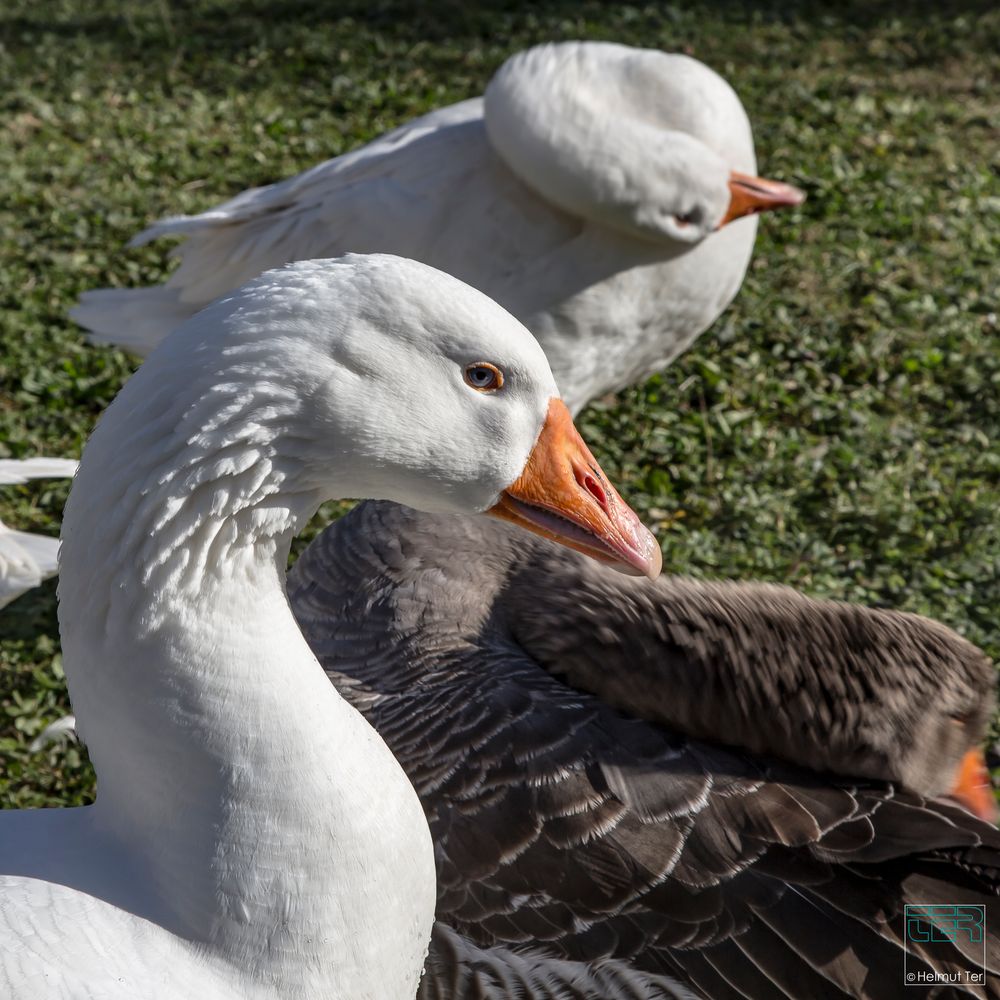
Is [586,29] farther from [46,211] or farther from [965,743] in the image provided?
[965,743]

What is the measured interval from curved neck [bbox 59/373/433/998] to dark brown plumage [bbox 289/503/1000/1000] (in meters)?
0.72

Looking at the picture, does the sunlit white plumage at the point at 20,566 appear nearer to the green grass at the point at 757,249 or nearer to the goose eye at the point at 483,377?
the green grass at the point at 757,249

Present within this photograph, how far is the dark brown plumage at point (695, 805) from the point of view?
262 cm

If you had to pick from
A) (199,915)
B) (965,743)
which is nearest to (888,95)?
(965,743)

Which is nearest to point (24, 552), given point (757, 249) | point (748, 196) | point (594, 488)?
point (594, 488)

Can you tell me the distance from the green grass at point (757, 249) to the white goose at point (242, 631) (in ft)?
6.40

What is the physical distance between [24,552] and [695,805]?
90.9 inches

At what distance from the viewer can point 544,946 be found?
264cm

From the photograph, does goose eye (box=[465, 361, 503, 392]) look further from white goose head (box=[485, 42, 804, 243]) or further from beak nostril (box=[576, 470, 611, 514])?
white goose head (box=[485, 42, 804, 243])

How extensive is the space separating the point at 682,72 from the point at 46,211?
3.69 m

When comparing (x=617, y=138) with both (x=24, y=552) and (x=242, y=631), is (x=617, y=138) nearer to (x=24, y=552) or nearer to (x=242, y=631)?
(x=24, y=552)

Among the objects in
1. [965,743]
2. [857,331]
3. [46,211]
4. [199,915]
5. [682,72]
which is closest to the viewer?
[199,915]

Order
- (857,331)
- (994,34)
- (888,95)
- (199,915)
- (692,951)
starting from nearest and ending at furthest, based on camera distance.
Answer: (199,915) < (692,951) < (857,331) < (888,95) < (994,34)

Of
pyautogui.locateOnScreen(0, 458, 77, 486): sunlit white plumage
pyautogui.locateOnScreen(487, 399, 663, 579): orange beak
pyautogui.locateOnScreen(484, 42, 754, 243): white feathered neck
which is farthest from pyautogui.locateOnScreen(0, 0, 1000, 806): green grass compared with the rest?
pyautogui.locateOnScreen(487, 399, 663, 579): orange beak
